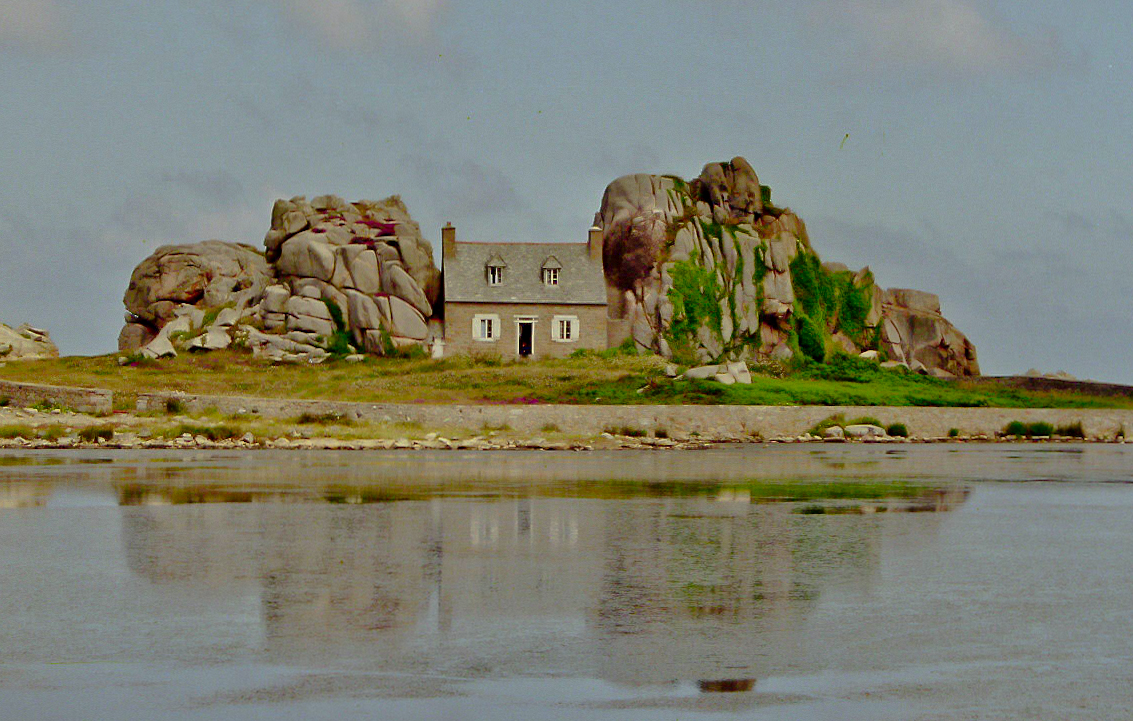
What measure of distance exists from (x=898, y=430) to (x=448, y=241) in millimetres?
27023

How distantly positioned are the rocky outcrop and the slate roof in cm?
2239

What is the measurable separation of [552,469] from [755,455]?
33.4 ft

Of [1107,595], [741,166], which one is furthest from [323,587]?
[741,166]

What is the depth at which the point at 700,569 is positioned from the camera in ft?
48.1

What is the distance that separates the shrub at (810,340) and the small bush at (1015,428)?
15.9m

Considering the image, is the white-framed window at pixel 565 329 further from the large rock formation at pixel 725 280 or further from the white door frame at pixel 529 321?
the large rock formation at pixel 725 280

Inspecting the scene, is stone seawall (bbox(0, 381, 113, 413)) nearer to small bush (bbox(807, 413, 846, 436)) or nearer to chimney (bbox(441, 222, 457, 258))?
chimney (bbox(441, 222, 457, 258))

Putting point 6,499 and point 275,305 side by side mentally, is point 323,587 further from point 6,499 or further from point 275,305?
point 275,305

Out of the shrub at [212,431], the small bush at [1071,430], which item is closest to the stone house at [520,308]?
the small bush at [1071,430]

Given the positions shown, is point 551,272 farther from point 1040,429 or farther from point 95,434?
point 95,434

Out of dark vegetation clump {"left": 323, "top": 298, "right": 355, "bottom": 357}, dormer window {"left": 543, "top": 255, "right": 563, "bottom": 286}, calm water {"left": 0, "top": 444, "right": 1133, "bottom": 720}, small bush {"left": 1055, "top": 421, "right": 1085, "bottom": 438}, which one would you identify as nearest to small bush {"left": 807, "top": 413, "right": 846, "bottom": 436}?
small bush {"left": 1055, "top": 421, "right": 1085, "bottom": 438}

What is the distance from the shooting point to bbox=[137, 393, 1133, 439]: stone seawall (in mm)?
45188

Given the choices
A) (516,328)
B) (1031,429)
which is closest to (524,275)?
(516,328)

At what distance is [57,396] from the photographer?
4769cm
